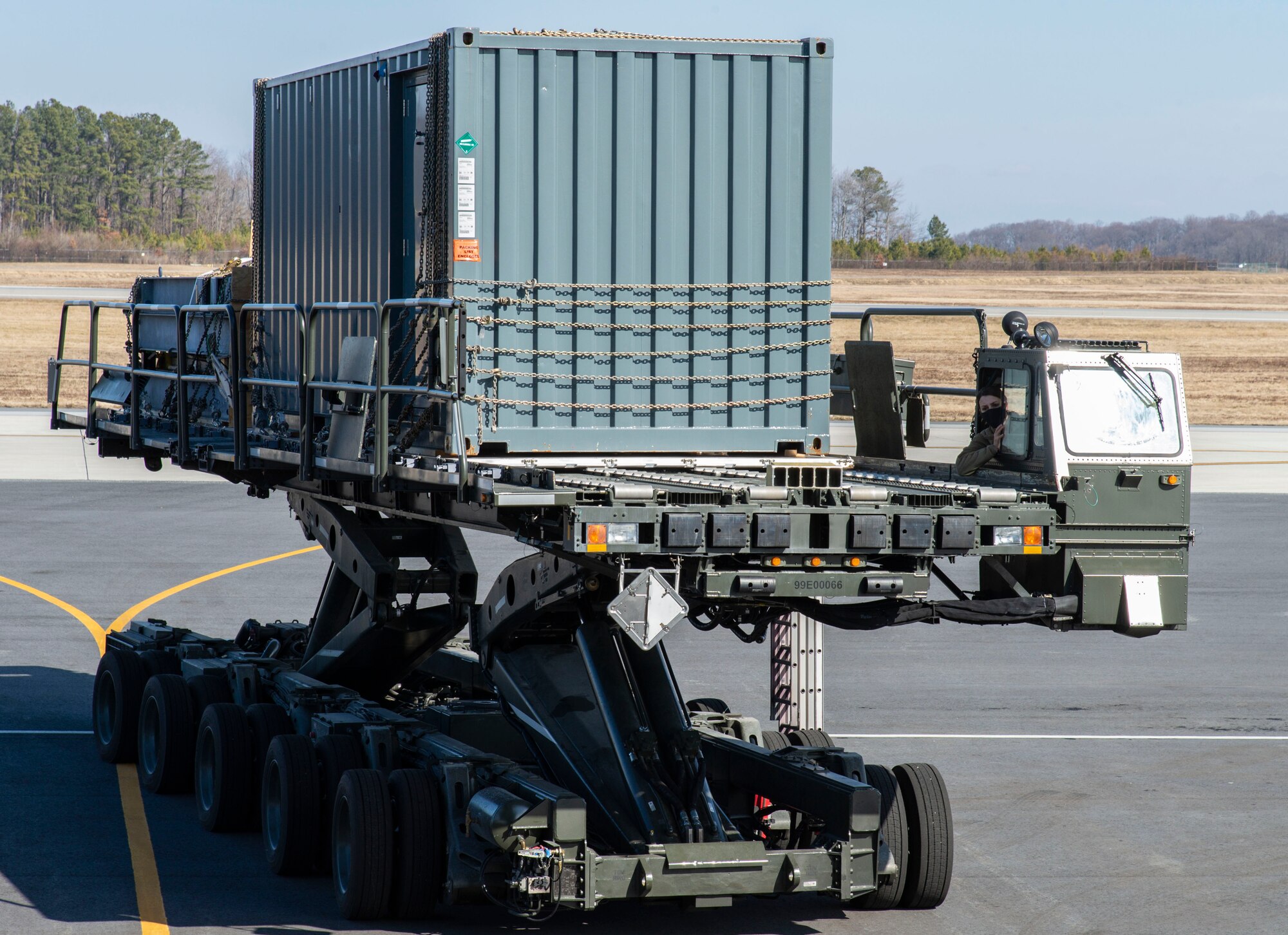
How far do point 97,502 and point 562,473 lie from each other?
21.7 m

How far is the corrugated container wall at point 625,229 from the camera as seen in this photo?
10.0 metres

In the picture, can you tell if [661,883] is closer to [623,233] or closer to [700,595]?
[700,595]

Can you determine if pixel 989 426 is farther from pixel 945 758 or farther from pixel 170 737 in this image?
pixel 170 737

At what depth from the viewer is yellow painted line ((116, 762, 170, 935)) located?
31.6 ft

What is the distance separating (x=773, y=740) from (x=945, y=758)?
120 inches

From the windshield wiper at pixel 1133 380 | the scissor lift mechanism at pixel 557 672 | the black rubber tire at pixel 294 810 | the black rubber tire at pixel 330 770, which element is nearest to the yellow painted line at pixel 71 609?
the scissor lift mechanism at pixel 557 672

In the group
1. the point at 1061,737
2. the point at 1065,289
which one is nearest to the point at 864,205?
the point at 1065,289

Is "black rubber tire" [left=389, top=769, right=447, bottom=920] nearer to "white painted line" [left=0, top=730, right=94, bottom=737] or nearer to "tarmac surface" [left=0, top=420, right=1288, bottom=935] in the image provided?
"tarmac surface" [left=0, top=420, right=1288, bottom=935]

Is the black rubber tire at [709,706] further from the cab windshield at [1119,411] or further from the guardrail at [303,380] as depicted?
the cab windshield at [1119,411]

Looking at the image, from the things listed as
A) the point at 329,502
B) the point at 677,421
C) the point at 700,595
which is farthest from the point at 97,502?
the point at 700,595

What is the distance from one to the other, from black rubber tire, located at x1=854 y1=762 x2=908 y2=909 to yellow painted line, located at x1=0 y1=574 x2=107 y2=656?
1022 centimetres

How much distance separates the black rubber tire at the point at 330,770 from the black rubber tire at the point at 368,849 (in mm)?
770

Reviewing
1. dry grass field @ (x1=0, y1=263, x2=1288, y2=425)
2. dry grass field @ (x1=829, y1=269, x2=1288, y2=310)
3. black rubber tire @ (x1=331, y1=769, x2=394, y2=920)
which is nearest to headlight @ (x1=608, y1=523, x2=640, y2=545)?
black rubber tire @ (x1=331, y1=769, x2=394, y2=920)

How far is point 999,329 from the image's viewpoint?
74.2 m
